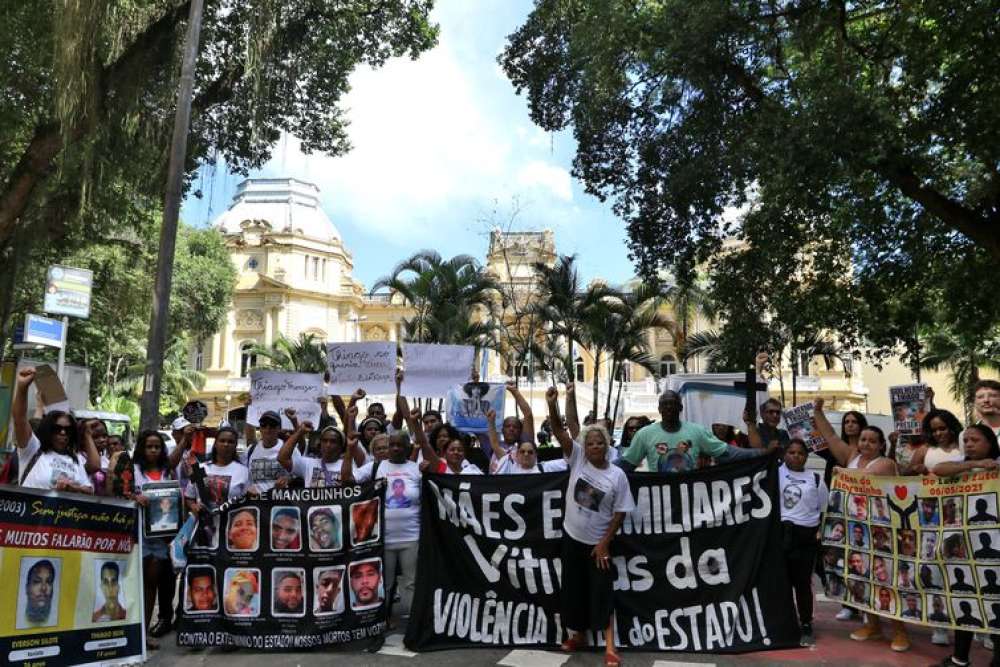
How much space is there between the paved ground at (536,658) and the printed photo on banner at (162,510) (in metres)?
0.93

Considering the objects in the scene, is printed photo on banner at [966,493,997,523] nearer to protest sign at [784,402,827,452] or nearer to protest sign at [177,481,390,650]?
protest sign at [784,402,827,452]

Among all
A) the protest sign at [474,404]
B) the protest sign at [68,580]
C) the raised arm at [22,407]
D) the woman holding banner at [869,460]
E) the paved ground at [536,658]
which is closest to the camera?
the protest sign at [68,580]

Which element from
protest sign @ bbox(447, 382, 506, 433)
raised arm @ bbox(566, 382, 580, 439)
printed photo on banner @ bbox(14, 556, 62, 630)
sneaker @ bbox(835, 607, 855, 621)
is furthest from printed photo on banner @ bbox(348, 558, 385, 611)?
protest sign @ bbox(447, 382, 506, 433)

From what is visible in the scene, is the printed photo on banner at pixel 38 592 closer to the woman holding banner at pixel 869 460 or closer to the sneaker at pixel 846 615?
the woman holding banner at pixel 869 460

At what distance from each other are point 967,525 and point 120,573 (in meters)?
6.08

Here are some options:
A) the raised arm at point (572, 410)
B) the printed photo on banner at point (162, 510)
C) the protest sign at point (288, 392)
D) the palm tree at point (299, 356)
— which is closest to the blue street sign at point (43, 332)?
the protest sign at point (288, 392)

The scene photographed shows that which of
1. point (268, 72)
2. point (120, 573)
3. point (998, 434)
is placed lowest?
point (120, 573)

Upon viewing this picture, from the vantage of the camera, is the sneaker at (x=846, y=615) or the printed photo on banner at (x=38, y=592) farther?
the sneaker at (x=846, y=615)

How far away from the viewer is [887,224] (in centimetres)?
1182

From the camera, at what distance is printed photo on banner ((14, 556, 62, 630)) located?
5148 millimetres

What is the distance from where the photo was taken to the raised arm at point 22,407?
17.9 ft

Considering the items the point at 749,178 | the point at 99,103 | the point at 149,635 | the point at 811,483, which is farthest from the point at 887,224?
the point at 99,103

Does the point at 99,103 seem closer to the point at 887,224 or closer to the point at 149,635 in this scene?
the point at 149,635

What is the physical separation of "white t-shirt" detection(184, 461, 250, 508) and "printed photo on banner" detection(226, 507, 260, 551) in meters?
0.37
